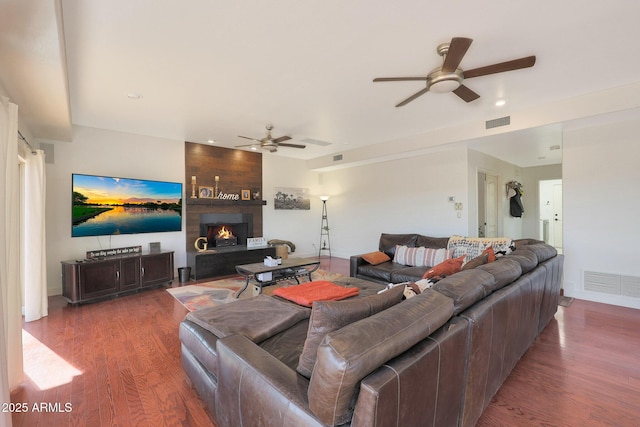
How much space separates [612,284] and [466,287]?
3.75 meters

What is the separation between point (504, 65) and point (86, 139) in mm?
5631

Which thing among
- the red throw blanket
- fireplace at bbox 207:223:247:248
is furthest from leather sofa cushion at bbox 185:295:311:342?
fireplace at bbox 207:223:247:248

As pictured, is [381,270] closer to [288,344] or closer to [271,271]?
[271,271]

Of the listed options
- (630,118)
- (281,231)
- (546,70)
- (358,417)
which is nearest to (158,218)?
(281,231)

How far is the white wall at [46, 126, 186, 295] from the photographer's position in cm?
429

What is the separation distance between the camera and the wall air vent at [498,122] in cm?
405

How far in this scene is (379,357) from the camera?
102cm

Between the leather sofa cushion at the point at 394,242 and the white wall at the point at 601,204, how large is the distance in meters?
2.15

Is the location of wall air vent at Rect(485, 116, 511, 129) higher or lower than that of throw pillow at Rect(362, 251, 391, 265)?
higher

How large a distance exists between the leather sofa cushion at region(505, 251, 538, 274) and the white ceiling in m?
1.81

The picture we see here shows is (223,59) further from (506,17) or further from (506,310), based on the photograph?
(506,310)

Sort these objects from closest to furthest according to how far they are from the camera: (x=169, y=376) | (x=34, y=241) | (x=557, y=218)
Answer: (x=169, y=376) < (x=34, y=241) < (x=557, y=218)

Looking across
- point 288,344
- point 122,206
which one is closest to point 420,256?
point 288,344

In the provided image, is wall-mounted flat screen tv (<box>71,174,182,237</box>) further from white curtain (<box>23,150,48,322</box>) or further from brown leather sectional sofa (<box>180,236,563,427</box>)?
brown leather sectional sofa (<box>180,236,563,427</box>)
